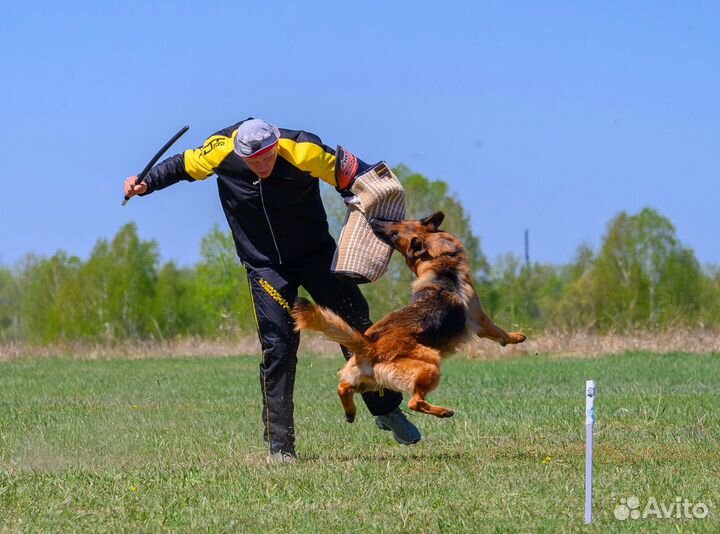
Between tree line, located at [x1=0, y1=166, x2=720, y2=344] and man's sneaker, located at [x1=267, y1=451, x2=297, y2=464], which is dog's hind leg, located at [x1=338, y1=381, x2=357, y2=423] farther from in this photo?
tree line, located at [x1=0, y1=166, x2=720, y2=344]

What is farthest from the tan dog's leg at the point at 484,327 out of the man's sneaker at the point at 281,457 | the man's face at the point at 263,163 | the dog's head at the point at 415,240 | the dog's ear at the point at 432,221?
the man's face at the point at 263,163

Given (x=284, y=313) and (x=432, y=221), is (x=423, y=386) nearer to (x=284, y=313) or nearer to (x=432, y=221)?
(x=284, y=313)

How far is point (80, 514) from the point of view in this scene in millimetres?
5840

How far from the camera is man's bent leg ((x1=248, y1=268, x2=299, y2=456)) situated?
7824mm

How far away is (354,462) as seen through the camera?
737 centimetres

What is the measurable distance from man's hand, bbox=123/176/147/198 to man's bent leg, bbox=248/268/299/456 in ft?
3.08

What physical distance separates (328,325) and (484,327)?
52.7 inches

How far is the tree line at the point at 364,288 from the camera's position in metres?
27.1

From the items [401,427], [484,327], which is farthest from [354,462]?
[484,327]

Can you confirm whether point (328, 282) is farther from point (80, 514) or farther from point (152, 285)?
point (152, 285)

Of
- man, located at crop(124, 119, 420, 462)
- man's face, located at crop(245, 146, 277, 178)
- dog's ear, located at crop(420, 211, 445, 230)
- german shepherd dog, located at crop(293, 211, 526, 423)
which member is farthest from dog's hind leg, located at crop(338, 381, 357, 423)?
man's face, located at crop(245, 146, 277, 178)

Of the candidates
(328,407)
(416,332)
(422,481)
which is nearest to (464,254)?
(416,332)

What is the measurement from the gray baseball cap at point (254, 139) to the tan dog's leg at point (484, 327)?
1.78 meters

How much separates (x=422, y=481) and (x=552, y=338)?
15575 mm
